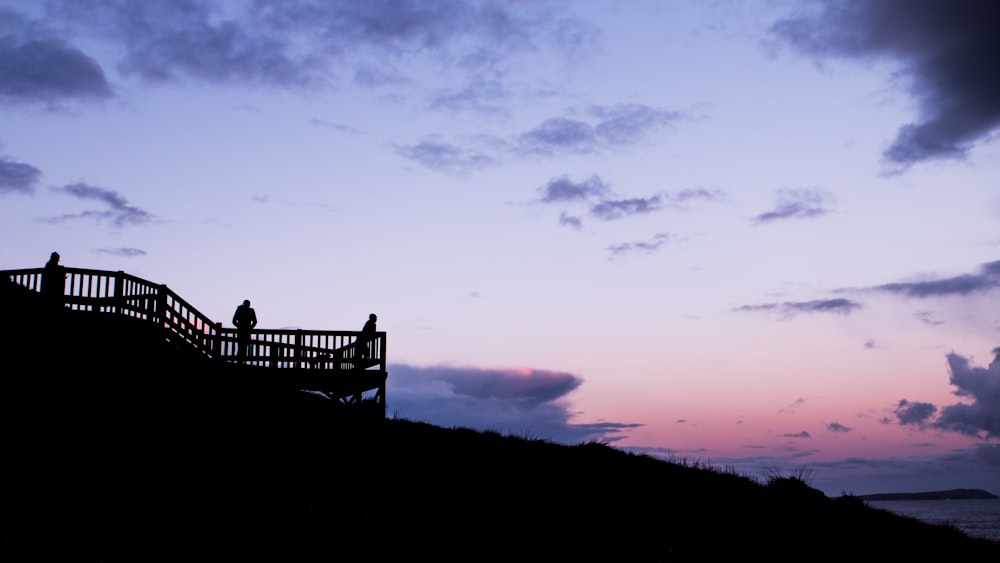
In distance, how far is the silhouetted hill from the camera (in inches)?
541

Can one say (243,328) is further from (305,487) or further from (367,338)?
(305,487)

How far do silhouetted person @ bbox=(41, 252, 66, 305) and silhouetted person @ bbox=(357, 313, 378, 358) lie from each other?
31.1ft

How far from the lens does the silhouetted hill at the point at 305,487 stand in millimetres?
13750

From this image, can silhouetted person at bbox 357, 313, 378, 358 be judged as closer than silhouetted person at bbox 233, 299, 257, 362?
No

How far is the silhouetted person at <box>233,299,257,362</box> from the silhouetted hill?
649mm

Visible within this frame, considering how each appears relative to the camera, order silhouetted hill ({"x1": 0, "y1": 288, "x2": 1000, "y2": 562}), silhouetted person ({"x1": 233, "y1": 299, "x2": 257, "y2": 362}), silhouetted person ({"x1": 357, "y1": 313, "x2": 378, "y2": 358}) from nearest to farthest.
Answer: silhouetted hill ({"x1": 0, "y1": 288, "x2": 1000, "y2": 562}), silhouetted person ({"x1": 233, "y1": 299, "x2": 257, "y2": 362}), silhouetted person ({"x1": 357, "y1": 313, "x2": 378, "y2": 358})

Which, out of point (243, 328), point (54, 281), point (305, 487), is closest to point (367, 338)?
point (243, 328)

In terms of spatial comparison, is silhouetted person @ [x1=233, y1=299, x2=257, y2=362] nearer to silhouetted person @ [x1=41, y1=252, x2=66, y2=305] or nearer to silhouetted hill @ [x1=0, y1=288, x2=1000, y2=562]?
silhouetted hill @ [x1=0, y1=288, x2=1000, y2=562]

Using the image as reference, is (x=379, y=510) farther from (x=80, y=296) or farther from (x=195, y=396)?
(x=80, y=296)

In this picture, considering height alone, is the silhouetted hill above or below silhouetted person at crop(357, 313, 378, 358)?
below

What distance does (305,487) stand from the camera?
16.9 m

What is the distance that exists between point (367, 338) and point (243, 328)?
180 inches

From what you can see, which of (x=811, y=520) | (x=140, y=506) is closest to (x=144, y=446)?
(x=140, y=506)

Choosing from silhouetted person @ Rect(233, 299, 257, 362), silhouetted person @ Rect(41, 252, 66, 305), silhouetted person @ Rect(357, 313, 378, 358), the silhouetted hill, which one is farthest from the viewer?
silhouetted person @ Rect(357, 313, 378, 358)
